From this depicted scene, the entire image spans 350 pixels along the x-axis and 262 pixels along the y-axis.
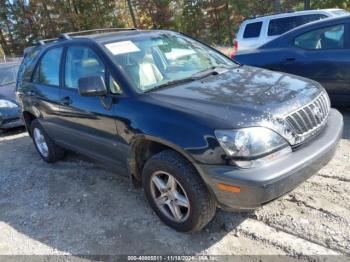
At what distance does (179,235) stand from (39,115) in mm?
2888

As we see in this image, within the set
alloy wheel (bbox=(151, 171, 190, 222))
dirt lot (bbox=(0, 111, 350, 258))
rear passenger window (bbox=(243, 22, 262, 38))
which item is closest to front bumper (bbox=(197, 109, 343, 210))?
alloy wheel (bbox=(151, 171, 190, 222))

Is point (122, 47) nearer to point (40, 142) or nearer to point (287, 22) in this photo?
point (40, 142)

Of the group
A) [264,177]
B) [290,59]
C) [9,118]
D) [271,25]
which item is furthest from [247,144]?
[271,25]

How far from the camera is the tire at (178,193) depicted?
309 cm

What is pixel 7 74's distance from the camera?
9.30 metres

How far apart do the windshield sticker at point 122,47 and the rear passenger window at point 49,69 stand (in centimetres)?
104

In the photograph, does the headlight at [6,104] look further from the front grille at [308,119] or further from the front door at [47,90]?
the front grille at [308,119]

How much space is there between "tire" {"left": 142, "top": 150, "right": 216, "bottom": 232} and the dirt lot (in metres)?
0.17

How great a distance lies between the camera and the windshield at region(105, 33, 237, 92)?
373 centimetres

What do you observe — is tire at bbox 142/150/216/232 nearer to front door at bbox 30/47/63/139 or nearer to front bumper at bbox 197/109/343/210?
front bumper at bbox 197/109/343/210

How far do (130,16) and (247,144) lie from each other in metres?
23.0

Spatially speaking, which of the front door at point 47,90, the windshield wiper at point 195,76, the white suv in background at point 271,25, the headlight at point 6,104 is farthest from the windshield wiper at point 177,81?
the white suv in background at point 271,25

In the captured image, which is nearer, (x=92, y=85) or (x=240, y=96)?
(x=240, y=96)

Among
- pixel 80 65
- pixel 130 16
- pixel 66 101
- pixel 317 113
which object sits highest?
pixel 80 65
